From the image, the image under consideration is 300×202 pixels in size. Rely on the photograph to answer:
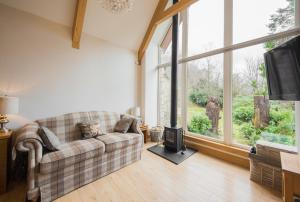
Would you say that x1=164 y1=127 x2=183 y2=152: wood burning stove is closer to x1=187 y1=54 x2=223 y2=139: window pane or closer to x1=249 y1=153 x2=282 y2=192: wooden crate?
x1=187 y1=54 x2=223 y2=139: window pane

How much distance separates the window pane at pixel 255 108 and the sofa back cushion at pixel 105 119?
2.65 metres

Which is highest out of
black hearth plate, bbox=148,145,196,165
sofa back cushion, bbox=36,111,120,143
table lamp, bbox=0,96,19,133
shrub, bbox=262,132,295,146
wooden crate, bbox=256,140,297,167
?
table lamp, bbox=0,96,19,133

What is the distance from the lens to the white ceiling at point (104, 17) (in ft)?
8.56

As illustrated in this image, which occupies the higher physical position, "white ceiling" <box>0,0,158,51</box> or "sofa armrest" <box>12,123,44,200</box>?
"white ceiling" <box>0,0,158,51</box>

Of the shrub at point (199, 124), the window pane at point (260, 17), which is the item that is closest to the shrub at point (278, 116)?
the shrub at point (199, 124)

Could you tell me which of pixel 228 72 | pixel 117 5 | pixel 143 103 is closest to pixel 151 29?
pixel 117 5

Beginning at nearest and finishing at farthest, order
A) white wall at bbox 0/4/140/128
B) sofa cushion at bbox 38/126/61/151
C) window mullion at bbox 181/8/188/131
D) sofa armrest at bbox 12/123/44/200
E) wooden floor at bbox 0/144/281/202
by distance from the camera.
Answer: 1. sofa armrest at bbox 12/123/44/200
2. wooden floor at bbox 0/144/281/202
3. sofa cushion at bbox 38/126/61/151
4. white wall at bbox 0/4/140/128
5. window mullion at bbox 181/8/188/131

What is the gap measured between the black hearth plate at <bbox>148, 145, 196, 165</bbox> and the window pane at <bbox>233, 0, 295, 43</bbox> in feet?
8.35

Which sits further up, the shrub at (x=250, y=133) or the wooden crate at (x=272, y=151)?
the shrub at (x=250, y=133)

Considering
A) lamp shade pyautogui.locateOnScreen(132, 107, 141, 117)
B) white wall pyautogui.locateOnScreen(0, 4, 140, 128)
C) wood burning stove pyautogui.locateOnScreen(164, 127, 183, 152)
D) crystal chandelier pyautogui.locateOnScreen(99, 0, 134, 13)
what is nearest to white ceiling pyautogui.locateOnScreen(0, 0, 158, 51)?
white wall pyautogui.locateOnScreen(0, 4, 140, 128)

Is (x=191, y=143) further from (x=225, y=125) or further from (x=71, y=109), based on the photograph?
(x=71, y=109)

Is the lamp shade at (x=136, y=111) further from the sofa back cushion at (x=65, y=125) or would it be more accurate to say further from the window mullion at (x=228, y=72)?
the window mullion at (x=228, y=72)

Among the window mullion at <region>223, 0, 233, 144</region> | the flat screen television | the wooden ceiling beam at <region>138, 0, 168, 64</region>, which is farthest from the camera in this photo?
the wooden ceiling beam at <region>138, 0, 168, 64</region>

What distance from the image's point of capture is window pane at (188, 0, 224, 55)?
3.18 m
